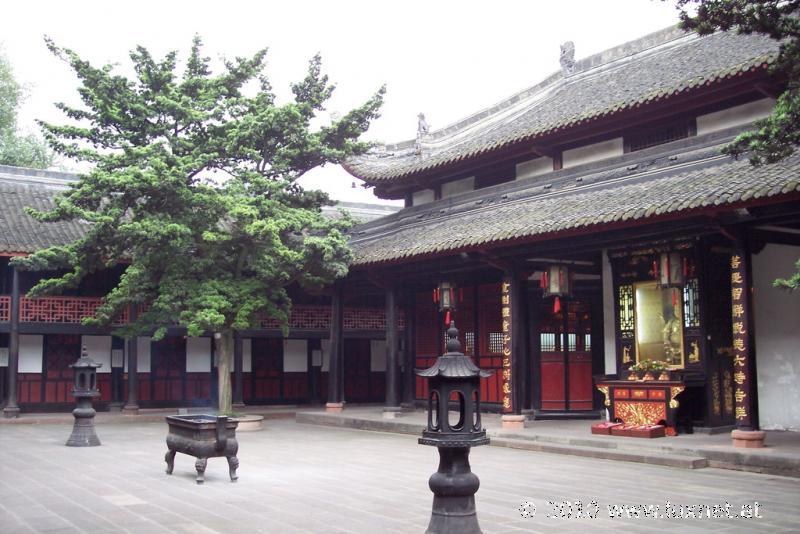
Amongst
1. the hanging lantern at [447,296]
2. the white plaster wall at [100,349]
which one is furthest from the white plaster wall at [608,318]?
the white plaster wall at [100,349]

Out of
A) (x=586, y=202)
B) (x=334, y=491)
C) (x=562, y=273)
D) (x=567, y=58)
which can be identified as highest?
(x=567, y=58)

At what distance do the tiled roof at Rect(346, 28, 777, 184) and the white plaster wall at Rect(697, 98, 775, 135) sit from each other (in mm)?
651

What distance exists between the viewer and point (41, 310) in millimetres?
17969

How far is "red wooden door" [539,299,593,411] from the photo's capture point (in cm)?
1500

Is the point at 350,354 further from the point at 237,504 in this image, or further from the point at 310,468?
the point at 237,504

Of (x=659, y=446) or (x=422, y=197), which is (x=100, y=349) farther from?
(x=659, y=446)

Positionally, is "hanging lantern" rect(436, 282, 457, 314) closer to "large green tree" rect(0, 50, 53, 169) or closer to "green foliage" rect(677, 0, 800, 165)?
"green foliage" rect(677, 0, 800, 165)

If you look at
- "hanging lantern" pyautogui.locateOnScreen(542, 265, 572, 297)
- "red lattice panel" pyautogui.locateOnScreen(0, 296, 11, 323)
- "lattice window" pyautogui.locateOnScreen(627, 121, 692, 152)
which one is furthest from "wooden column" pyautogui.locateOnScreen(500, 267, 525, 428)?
"red lattice panel" pyautogui.locateOnScreen(0, 296, 11, 323)

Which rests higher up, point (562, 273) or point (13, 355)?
point (562, 273)

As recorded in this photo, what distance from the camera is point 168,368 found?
20.4m

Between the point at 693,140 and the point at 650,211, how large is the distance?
8.57ft

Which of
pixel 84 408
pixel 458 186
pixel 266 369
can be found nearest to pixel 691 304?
pixel 458 186

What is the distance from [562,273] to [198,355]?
35.3 ft

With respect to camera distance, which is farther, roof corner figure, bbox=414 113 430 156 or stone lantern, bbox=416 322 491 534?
roof corner figure, bbox=414 113 430 156
